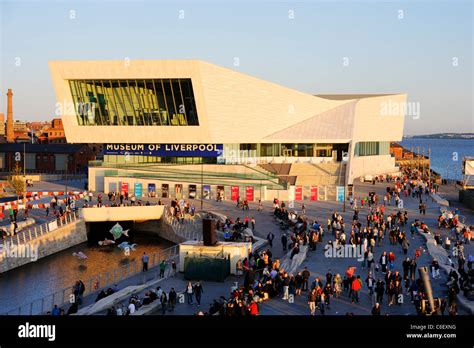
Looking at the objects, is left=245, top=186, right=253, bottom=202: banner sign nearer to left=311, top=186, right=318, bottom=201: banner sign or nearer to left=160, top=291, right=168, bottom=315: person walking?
left=311, top=186, right=318, bottom=201: banner sign

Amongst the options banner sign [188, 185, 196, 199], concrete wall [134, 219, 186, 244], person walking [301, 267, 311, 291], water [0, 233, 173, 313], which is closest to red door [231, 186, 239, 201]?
banner sign [188, 185, 196, 199]

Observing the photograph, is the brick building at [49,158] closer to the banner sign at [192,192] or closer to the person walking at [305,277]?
the banner sign at [192,192]

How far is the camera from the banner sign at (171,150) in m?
53.1

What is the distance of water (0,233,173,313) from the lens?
26.5m

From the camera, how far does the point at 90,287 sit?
2633 cm

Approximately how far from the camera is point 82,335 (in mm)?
6648

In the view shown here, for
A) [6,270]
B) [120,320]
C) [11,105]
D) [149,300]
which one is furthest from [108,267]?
[11,105]

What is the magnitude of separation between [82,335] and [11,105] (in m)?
111

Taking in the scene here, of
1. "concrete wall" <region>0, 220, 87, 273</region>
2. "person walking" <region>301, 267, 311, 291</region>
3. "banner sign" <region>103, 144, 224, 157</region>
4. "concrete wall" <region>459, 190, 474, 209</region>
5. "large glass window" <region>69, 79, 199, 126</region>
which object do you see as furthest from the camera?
"banner sign" <region>103, 144, 224, 157</region>

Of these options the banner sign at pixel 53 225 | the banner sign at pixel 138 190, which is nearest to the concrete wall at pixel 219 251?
the banner sign at pixel 53 225

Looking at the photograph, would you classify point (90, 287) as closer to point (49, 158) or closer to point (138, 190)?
point (138, 190)

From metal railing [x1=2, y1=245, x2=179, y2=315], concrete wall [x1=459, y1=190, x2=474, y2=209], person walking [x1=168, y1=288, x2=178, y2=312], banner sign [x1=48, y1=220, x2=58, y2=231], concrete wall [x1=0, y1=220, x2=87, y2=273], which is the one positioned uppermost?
concrete wall [x1=459, y1=190, x2=474, y2=209]

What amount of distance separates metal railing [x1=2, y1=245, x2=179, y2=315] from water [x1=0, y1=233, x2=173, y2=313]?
2.48ft

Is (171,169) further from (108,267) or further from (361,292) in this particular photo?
(361,292)
